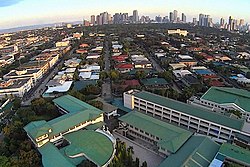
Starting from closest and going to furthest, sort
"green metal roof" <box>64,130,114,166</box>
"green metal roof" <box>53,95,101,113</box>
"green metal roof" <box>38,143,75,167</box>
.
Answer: "green metal roof" <box>38,143,75,167</box>, "green metal roof" <box>64,130,114,166</box>, "green metal roof" <box>53,95,101,113</box>

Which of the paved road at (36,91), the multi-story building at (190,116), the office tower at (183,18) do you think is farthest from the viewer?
the office tower at (183,18)

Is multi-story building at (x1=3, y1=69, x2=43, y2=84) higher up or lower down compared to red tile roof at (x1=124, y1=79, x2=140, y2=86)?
higher up

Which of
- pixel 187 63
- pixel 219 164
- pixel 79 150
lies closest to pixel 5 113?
pixel 79 150

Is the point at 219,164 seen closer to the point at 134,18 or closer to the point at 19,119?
the point at 19,119

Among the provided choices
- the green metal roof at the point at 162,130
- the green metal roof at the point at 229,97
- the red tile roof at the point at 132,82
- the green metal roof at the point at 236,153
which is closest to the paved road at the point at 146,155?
the green metal roof at the point at 162,130

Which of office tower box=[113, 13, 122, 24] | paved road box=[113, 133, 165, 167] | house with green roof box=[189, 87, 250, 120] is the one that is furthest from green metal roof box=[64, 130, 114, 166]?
office tower box=[113, 13, 122, 24]

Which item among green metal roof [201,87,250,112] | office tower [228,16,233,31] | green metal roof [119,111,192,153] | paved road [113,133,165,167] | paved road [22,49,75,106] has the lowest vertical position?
Result: paved road [113,133,165,167]

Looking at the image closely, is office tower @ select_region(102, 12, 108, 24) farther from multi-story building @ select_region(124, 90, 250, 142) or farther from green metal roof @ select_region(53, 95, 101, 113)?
multi-story building @ select_region(124, 90, 250, 142)

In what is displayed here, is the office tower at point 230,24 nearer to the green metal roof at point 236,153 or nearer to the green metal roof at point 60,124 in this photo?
the green metal roof at point 236,153
